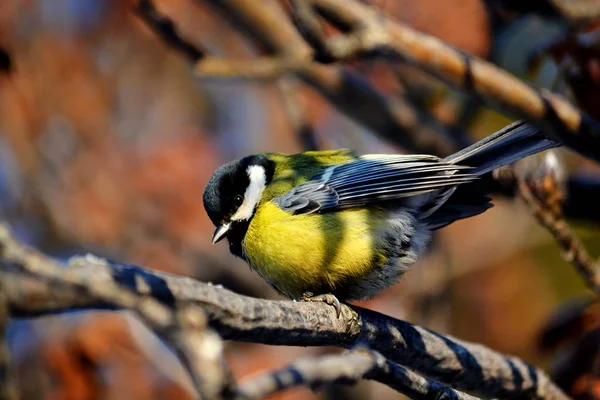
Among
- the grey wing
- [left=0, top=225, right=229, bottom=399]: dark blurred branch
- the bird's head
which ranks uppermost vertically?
the grey wing

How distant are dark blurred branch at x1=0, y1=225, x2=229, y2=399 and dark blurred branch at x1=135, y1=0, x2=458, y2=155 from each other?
2114mm

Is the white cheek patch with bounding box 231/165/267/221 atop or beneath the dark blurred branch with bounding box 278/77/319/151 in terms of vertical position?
beneath

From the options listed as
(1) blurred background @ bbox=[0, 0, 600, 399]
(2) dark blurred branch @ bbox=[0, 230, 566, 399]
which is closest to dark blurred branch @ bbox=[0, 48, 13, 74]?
(1) blurred background @ bbox=[0, 0, 600, 399]

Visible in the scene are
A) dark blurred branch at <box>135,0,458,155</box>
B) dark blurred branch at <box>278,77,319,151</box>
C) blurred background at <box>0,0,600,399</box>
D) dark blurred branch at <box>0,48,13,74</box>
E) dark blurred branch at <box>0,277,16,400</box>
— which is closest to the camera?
dark blurred branch at <box>0,277,16,400</box>

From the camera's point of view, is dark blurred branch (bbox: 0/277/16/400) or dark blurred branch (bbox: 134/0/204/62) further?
dark blurred branch (bbox: 134/0/204/62)

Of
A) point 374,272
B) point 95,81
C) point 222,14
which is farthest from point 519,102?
point 95,81

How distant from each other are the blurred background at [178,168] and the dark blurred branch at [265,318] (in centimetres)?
52

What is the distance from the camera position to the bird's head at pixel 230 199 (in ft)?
9.97

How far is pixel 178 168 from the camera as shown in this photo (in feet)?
17.7

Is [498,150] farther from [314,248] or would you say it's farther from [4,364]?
[4,364]

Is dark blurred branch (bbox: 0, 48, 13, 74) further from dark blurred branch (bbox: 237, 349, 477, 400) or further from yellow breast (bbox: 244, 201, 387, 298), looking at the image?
dark blurred branch (bbox: 237, 349, 477, 400)

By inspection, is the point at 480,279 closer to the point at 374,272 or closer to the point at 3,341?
the point at 374,272

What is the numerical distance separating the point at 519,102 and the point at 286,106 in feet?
5.59

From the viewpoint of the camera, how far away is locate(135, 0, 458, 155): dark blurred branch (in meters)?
3.48
